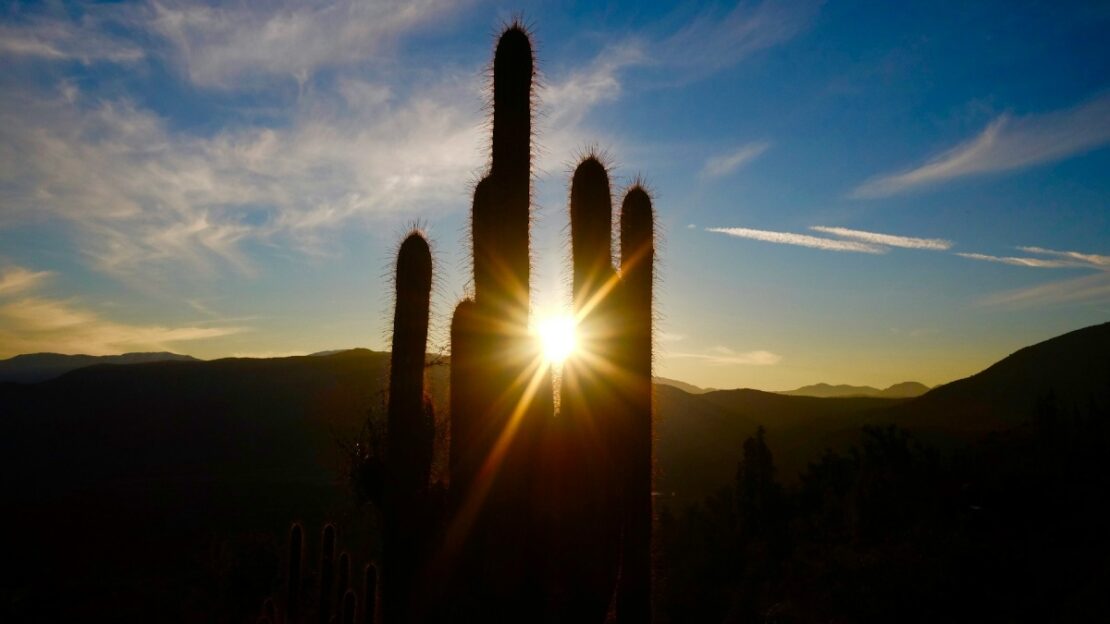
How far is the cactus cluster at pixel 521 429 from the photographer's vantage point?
16.0ft

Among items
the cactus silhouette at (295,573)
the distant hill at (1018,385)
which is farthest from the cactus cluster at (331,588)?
the distant hill at (1018,385)

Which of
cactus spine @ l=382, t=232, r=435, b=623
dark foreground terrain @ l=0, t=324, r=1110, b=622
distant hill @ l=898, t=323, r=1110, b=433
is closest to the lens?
cactus spine @ l=382, t=232, r=435, b=623

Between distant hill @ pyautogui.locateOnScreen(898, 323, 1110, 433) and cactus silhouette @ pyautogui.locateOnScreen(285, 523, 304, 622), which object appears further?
distant hill @ pyautogui.locateOnScreen(898, 323, 1110, 433)

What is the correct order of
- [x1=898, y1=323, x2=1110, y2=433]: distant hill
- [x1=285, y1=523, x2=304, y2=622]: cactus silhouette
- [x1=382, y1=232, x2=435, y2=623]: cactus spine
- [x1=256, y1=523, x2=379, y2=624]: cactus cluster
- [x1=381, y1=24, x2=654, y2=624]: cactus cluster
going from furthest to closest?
[x1=898, y1=323, x2=1110, y2=433]: distant hill → [x1=285, y1=523, x2=304, y2=622]: cactus silhouette → [x1=256, y1=523, x2=379, y2=624]: cactus cluster → [x1=382, y1=232, x2=435, y2=623]: cactus spine → [x1=381, y1=24, x2=654, y2=624]: cactus cluster

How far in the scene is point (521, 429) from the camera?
5.05 meters

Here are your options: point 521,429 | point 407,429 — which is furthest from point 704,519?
point 521,429

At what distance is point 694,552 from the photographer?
22.6 meters

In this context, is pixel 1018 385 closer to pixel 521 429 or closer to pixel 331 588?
pixel 331 588

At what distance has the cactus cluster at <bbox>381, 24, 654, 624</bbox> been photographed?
488cm

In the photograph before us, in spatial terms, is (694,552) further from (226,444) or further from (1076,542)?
(226,444)

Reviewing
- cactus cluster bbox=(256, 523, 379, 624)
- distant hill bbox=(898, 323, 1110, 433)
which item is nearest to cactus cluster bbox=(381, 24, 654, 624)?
cactus cluster bbox=(256, 523, 379, 624)

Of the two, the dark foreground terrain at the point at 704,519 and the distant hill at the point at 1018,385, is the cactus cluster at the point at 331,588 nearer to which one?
the dark foreground terrain at the point at 704,519

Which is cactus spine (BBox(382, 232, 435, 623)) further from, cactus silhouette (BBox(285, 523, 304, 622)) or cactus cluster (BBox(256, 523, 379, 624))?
cactus silhouette (BBox(285, 523, 304, 622))

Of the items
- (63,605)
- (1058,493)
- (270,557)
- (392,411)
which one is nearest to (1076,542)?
(1058,493)
